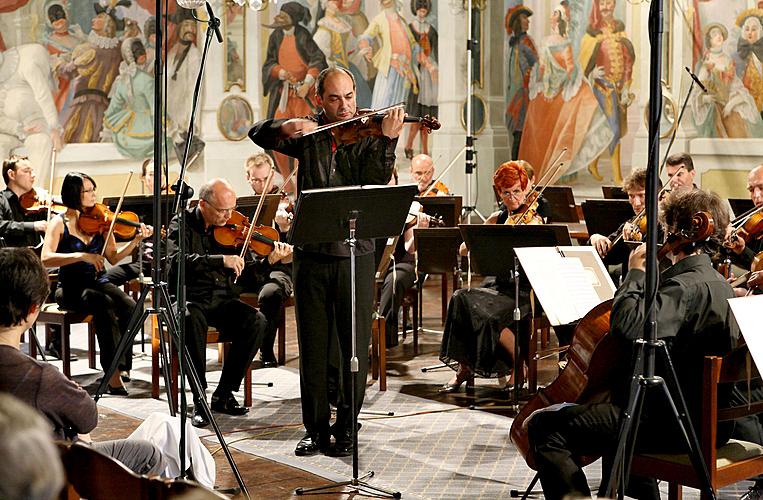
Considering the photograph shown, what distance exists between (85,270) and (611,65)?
6.40m

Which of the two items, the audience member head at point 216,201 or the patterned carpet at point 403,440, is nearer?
the patterned carpet at point 403,440

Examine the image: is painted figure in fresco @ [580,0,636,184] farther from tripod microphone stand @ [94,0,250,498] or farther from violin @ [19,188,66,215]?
tripod microphone stand @ [94,0,250,498]

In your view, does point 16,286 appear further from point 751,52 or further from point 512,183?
point 751,52

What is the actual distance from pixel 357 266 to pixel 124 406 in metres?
1.86

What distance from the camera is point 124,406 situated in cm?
579

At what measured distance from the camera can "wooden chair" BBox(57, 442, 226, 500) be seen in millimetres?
2018

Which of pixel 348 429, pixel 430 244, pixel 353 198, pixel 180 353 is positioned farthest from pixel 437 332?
pixel 180 353

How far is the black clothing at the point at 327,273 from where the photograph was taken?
4.67m

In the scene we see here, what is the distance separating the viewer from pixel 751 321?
310cm

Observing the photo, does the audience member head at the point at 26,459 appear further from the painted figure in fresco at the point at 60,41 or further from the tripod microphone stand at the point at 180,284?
the painted figure in fresco at the point at 60,41

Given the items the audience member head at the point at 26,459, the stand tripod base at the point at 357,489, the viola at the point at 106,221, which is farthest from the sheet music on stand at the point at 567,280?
the audience member head at the point at 26,459

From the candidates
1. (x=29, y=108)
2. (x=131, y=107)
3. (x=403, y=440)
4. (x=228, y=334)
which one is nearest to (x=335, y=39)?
(x=131, y=107)

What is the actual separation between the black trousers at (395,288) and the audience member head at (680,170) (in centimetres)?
177

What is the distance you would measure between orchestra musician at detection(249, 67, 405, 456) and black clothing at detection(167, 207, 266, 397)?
92 centimetres
